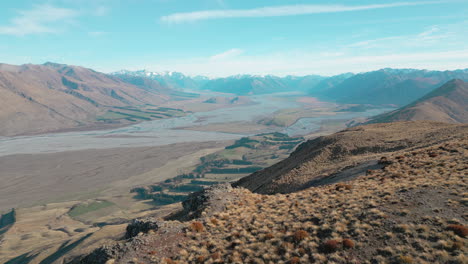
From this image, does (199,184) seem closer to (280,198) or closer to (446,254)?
(280,198)

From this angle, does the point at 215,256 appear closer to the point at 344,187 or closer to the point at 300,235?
the point at 300,235

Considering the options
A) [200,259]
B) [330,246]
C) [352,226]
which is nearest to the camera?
[330,246]

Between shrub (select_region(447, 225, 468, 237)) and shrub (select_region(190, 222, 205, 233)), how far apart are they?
17.7m

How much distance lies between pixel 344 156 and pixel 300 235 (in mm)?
38676

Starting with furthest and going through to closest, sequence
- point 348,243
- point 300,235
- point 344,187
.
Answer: point 344,187, point 300,235, point 348,243

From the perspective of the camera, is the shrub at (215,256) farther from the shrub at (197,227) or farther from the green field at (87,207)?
the green field at (87,207)

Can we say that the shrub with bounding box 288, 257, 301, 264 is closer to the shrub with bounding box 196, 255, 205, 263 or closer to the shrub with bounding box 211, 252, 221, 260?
the shrub with bounding box 211, 252, 221, 260

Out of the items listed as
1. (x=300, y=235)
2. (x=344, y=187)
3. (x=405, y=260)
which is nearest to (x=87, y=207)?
(x=344, y=187)

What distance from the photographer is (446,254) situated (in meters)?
15.3

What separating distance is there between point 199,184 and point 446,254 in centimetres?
18207

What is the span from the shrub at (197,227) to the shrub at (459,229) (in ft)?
58.0

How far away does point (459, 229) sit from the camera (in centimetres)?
1684

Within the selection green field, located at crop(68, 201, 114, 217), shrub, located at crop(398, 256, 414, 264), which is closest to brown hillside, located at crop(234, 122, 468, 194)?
shrub, located at crop(398, 256, 414, 264)

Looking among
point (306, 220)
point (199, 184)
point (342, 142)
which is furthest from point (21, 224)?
point (306, 220)
